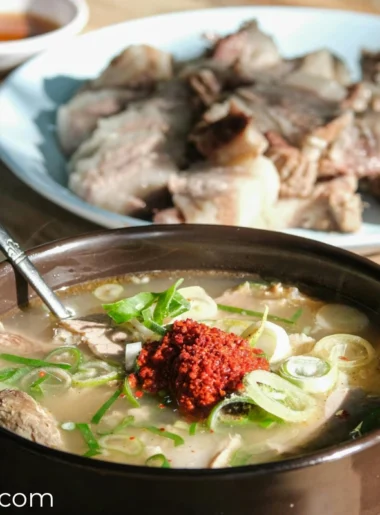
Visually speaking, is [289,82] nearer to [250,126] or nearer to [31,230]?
[250,126]

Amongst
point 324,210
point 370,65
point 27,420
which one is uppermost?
point 27,420

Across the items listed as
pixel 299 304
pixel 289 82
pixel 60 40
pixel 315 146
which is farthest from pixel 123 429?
pixel 60 40

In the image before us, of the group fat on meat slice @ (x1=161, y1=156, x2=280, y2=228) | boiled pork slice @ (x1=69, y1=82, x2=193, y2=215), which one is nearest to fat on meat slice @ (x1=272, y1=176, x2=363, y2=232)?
fat on meat slice @ (x1=161, y1=156, x2=280, y2=228)

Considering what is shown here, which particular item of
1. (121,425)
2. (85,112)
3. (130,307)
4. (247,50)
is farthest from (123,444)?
(247,50)

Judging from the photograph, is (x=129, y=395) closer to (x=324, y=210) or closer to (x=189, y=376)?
(x=189, y=376)

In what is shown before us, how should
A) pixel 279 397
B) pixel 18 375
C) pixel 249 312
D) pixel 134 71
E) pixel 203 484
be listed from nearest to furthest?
pixel 203 484 < pixel 279 397 < pixel 18 375 < pixel 249 312 < pixel 134 71

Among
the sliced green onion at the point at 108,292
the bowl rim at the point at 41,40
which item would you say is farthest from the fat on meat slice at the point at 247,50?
the sliced green onion at the point at 108,292

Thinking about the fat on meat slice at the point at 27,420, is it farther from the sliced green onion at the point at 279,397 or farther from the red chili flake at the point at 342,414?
the red chili flake at the point at 342,414
